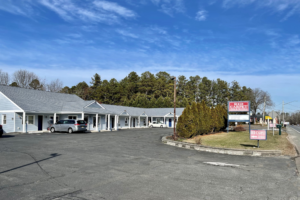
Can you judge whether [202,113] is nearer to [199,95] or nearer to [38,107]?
[38,107]

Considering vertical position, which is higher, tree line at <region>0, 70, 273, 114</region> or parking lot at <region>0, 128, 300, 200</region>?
tree line at <region>0, 70, 273, 114</region>

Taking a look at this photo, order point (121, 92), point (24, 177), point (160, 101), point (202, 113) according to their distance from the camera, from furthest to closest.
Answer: point (121, 92) < point (160, 101) < point (202, 113) < point (24, 177)

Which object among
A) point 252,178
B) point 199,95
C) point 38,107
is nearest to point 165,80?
point 199,95

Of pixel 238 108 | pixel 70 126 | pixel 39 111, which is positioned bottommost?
pixel 70 126

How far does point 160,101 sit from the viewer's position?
69.9 metres

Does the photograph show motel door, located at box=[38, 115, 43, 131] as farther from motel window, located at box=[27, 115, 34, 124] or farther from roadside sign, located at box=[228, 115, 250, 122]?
roadside sign, located at box=[228, 115, 250, 122]

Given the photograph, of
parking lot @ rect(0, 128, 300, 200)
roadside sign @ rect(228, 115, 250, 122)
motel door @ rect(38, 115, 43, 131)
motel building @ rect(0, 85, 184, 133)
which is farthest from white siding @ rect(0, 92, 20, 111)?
roadside sign @ rect(228, 115, 250, 122)

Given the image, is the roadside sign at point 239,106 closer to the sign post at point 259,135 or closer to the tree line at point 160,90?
the sign post at point 259,135

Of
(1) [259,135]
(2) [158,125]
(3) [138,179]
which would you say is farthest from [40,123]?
(2) [158,125]

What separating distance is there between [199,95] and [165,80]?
13.1m

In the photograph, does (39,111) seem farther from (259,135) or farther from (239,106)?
(259,135)

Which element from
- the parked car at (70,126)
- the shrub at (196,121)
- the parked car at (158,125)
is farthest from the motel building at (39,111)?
the parked car at (158,125)

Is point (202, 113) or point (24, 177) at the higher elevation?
point (202, 113)

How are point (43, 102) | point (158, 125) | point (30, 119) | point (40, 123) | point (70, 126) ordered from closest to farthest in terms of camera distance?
point (70, 126), point (30, 119), point (40, 123), point (43, 102), point (158, 125)
